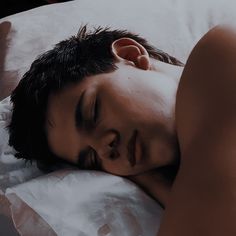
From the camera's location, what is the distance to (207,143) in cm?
69

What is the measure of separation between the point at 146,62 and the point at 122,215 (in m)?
0.31

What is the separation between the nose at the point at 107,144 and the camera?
906 mm

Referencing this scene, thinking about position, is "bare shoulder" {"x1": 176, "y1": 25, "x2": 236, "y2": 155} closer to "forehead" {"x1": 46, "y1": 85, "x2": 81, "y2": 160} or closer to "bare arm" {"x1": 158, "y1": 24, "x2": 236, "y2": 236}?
"bare arm" {"x1": 158, "y1": 24, "x2": 236, "y2": 236}

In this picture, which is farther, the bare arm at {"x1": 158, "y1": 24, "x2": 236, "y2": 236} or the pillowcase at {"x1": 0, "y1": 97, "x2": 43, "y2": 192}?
the pillowcase at {"x1": 0, "y1": 97, "x2": 43, "y2": 192}

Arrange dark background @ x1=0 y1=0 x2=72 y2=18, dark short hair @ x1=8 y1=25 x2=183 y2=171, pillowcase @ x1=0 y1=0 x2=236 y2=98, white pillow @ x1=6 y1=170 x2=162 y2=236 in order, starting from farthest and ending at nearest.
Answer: dark background @ x1=0 y1=0 x2=72 y2=18
pillowcase @ x1=0 y1=0 x2=236 y2=98
dark short hair @ x1=8 y1=25 x2=183 y2=171
white pillow @ x1=6 y1=170 x2=162 y2=236

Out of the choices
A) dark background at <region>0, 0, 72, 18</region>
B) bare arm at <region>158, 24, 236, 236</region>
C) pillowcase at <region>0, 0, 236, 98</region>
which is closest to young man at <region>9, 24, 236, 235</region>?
bare arm at <region>158, 24, 236, 236</region>

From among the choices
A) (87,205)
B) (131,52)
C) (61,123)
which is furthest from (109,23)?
(87,205)

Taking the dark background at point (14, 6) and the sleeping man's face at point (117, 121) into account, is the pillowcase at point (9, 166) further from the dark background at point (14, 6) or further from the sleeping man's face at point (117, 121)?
the dark background at point (14, 6)

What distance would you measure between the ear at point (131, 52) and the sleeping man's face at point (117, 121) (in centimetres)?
3

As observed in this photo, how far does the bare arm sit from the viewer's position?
25.1 inches

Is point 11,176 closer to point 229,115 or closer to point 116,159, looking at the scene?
point 116,159

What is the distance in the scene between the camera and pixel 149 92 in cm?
92

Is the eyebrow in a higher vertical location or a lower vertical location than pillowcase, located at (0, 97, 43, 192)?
higher

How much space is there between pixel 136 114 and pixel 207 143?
224 millimetres
